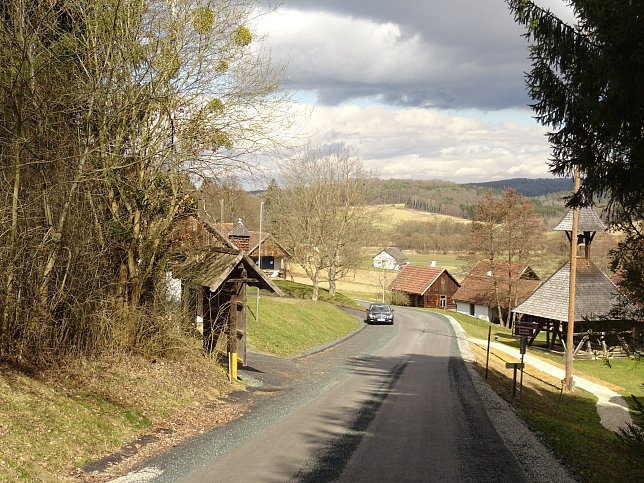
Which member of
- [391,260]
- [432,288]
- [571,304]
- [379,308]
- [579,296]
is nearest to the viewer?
[571,304]

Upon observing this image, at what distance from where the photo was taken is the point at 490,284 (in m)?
57.0

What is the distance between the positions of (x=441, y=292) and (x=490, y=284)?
1505cm

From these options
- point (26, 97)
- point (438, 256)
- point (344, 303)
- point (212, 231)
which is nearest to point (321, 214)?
point (344, 303)

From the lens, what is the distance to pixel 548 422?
1552 cm

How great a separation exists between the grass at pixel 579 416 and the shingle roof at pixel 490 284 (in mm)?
17370

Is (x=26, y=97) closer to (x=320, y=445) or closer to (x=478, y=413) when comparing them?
(x=320, y=445)

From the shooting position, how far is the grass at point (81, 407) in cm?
888

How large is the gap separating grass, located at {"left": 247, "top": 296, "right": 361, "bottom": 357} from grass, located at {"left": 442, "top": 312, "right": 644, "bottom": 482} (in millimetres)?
8534

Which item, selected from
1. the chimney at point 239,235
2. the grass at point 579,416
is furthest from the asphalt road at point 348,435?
the chimney at point 239,235

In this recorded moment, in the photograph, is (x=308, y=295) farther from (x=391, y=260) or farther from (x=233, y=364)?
(x=391, y=260)

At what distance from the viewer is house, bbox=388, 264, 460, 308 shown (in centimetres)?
7088

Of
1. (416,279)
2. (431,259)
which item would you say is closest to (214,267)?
(416,279)

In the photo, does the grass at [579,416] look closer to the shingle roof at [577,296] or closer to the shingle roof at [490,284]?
the shingle roof at [577,296]

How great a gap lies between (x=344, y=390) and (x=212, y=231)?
701 cm
